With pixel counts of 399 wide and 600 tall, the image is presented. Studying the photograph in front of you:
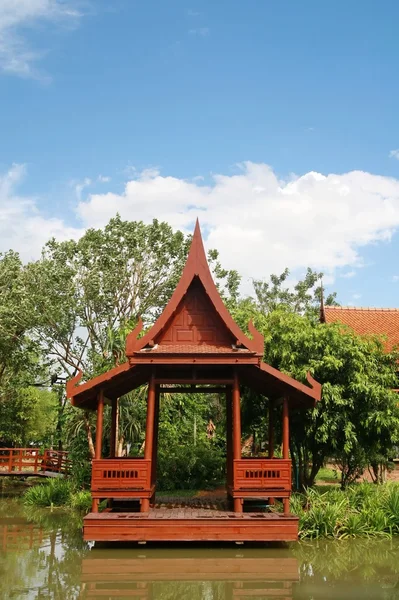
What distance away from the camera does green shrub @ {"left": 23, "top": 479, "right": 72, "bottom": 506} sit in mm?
14562

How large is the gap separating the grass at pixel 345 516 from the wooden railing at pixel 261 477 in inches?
35.5

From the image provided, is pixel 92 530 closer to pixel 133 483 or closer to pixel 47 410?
pixel 133 483

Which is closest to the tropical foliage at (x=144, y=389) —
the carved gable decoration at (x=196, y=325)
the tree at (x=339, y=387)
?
the tree at (x=339, y=387)

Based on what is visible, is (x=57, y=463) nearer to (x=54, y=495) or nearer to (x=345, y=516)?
(x=54, y=495)

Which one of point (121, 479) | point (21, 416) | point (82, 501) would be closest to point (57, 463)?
point (82, 501)

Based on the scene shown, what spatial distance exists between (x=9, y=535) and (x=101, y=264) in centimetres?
1096

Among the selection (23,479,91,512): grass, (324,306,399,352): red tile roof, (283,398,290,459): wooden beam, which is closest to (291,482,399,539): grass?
(283,398,290,459): wooden beam

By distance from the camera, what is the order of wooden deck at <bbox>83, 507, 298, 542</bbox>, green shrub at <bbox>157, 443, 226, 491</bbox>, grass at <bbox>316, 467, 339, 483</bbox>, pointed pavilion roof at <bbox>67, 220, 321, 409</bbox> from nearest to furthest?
wooden deck at <bbox>83, 507, 298, 542</bbox> < pointed pavilion roof at <bbox>67, 220, 321, 409</bbox> < green shrub at <bbox>157, 443, 226, 491</bbox> < grass at <bbox>316, 467, 339, 483</bbox>

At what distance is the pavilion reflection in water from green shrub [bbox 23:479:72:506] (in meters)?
5.99

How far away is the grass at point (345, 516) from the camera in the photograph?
996 cm

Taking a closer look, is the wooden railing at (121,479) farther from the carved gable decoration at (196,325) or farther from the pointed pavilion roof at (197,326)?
the carved gable decoration at (196,325)

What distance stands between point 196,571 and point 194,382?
3.35 m

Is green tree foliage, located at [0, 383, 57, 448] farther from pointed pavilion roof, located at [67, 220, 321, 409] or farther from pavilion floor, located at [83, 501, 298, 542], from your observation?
pavilion floor, located at [83, 501, 298, 542]

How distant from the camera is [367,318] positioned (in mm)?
20781
